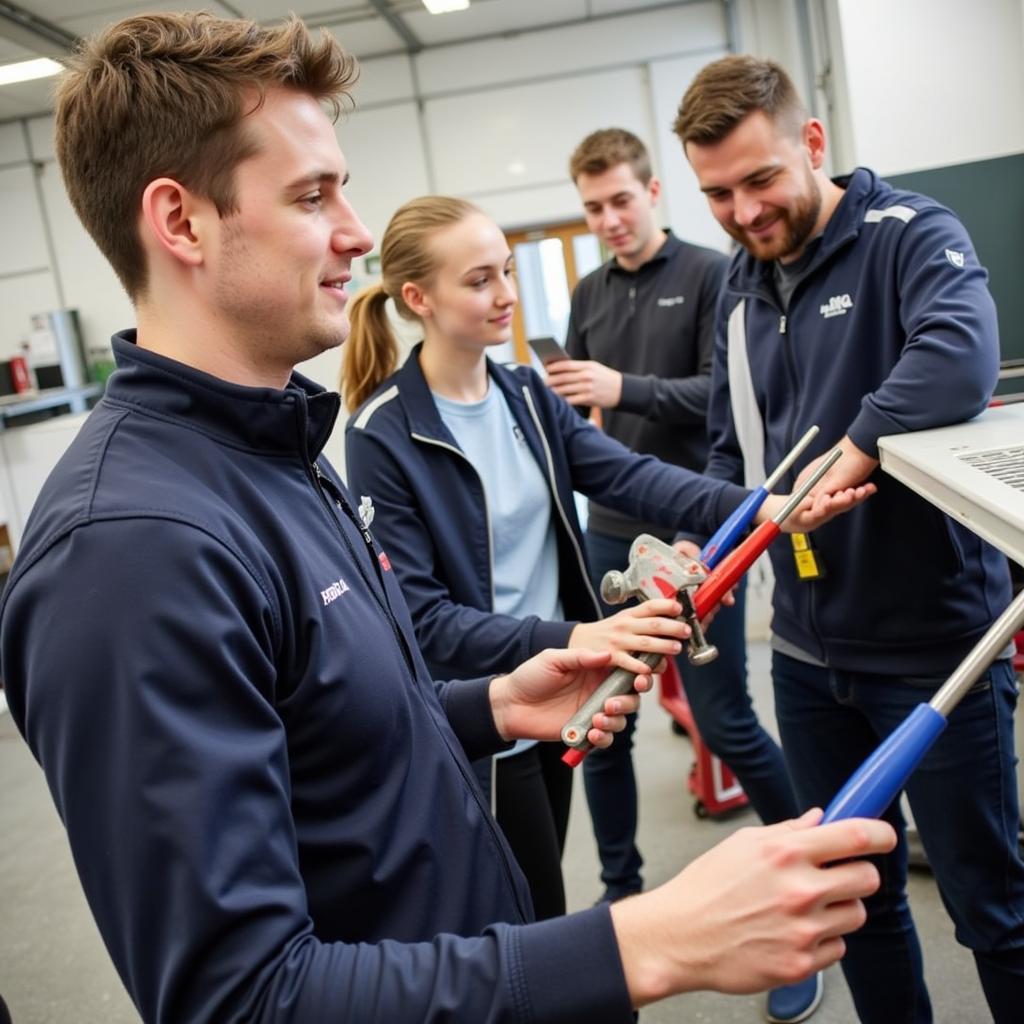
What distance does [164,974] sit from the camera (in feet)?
2.01

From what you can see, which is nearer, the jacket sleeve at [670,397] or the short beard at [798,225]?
the short beard at [798,225]

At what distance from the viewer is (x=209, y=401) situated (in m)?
0.79

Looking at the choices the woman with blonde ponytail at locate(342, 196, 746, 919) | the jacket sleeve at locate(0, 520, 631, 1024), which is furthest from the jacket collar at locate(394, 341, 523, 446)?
the jacket sleeve at locate(0, 520, 631, 1024)

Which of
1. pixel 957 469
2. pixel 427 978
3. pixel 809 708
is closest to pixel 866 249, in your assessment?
pixel 957 469

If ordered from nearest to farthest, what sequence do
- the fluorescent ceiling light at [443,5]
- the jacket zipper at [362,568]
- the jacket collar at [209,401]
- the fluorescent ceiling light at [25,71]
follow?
the jacket collar at [209,401] < the jacket zipper at [362,568] < the fluorescent ceiling light at [443,5] < the fluorescent ceiling light at [25,71]

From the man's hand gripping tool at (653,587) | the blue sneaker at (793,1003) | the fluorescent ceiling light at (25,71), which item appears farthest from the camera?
the fluorescent ceiling light at (25,71)

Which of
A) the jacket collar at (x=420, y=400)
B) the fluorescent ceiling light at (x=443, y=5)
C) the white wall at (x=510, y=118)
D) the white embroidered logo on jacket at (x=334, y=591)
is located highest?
the fluorescent ceiling light at (x=443, y=5)

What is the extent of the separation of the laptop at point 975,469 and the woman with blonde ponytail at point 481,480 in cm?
47

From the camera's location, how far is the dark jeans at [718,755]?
2143mm

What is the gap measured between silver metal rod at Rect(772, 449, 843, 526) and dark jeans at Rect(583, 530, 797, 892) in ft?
3.09

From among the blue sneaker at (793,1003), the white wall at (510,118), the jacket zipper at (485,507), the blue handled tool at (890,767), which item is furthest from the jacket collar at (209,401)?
the white wall at (510,118)

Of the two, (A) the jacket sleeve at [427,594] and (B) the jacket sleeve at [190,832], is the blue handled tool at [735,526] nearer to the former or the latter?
(A) the jacket sleeve at [427,594]

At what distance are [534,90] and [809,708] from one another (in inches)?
210

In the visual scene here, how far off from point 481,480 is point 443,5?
455 cm
